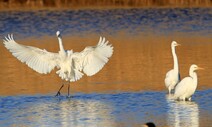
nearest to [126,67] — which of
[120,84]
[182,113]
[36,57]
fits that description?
[120,84]

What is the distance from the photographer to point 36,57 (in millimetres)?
13633

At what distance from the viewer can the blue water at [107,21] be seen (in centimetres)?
2430

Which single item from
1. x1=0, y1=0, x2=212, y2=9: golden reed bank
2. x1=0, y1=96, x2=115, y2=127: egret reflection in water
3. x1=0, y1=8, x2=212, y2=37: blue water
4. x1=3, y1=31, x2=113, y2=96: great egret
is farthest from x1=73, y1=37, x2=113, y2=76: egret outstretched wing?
x1=0, y1=0, x2=212, y2=9: golden reed bank

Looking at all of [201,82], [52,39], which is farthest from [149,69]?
[52,39]

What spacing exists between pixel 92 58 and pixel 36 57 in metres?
1.00

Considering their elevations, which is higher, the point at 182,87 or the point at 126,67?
the point at 126,67

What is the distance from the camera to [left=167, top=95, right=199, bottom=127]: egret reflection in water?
10320 mm

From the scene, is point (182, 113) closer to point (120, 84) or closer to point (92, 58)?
point (92, 58)

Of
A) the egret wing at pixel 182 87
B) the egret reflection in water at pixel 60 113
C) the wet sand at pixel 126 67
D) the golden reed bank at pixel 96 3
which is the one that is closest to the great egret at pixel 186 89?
the egret wing at pixel 182 87

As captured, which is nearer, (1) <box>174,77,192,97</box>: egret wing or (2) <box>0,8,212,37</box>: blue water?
(1) <box>174,77,192,97</box>: egret wing

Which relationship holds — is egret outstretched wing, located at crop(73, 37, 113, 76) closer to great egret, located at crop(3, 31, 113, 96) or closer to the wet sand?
great egret, located at crop(3, 31, 113, 96)

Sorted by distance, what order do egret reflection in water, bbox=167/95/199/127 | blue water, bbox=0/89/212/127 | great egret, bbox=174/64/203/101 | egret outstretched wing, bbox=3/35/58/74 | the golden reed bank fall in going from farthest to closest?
the golden reed bank → egret outstretched wing, bbox=3/35/58/74 → great egret, bbox=174/64/203/101 → blue water, bbox=0/89/212/127 → egret reflection in water, bbox=167/95/199/127

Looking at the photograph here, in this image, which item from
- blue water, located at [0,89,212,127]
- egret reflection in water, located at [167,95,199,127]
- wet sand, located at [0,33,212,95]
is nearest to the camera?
egret reflection in water, located at [167,95,199,127]

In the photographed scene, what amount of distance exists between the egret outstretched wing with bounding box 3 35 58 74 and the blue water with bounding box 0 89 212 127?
629 millimetres
